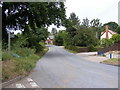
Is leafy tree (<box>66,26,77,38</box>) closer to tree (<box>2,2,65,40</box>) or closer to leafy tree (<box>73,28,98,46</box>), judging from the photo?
leafy tree (<box>73,28,98,46</box>)

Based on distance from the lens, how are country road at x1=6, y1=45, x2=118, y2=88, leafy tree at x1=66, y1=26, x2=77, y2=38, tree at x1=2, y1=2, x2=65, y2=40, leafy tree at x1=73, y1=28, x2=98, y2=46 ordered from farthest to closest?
leafy tree at x1=66, y1=26, x2=77, y2=38 < leafy tree at x1=73, y1=28, x2=98, y2=46 < tree at x1=2, y1=2, x2=65, y2=40 < country road at x1=6, y1=45, x2=118, y2=88

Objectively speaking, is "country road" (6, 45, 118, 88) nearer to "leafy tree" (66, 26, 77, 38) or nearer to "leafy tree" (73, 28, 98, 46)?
"leafy tree" (73, 28, 98, 46)

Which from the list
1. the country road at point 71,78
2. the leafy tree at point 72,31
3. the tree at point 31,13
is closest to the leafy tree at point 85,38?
the leafy tree at point 72,31

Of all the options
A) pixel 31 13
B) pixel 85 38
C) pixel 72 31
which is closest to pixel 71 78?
pixel 31 13

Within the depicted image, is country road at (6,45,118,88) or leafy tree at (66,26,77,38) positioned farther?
leafy tree at (66,26,77,38)

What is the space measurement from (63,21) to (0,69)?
16.4 m

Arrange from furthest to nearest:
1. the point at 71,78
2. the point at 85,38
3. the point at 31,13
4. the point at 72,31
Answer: the point at 72,31 → the point at 85,38 → the point at 31,13 → the point at 71,78

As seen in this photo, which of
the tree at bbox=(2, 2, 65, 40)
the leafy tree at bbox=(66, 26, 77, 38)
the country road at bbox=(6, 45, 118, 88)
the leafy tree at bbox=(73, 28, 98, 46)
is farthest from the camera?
the leafy tree at bbox=(66, 26, 77, 38)

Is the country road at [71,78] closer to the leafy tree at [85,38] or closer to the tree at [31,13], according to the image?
the tree at [31,13]

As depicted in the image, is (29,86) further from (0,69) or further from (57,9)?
(57,9)

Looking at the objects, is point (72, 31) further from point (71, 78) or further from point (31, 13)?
point (71, 78)

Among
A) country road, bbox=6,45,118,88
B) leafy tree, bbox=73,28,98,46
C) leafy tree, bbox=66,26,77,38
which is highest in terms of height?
leafy tree, bbox=66,26,77,38

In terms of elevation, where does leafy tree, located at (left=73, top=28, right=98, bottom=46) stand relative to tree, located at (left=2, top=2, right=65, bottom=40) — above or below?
below

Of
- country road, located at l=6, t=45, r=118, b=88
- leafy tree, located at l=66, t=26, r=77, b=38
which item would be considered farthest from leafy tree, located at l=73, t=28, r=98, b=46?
country road, located at l=6, t=45, r=118, b=88
